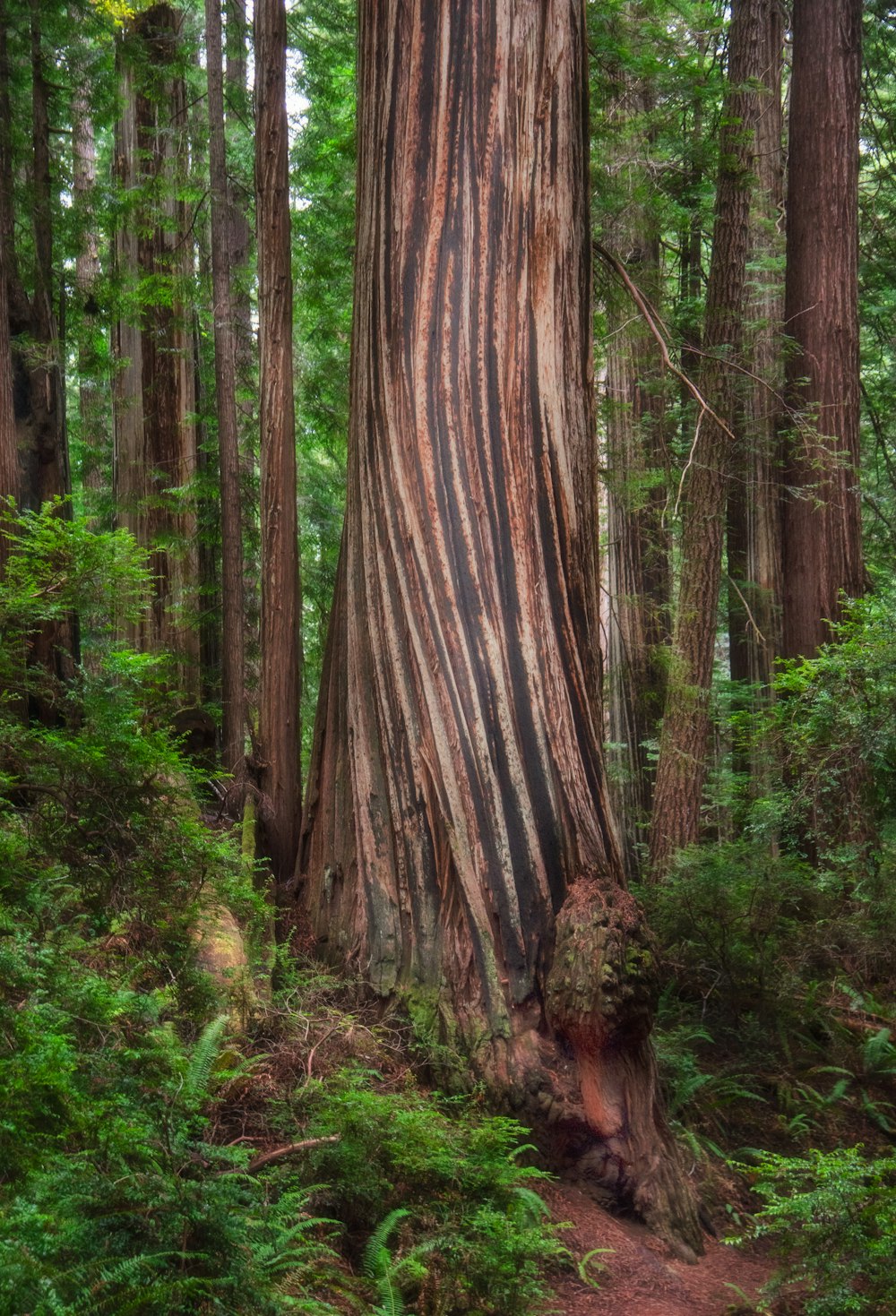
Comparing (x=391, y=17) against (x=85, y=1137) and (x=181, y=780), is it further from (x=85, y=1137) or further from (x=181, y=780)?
(x=85, y=1137)

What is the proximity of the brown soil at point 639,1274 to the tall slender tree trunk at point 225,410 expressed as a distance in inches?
187

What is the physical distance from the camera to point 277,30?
293 inches

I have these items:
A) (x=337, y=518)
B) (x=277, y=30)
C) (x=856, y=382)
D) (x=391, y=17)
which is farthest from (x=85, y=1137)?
(x=337, y=518)

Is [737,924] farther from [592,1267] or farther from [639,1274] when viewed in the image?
[592,1267]

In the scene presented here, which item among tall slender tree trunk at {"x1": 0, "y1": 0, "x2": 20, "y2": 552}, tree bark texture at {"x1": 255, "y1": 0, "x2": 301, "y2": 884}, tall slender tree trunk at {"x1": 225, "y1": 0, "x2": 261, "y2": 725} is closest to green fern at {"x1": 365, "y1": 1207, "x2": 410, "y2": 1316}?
tree bark texture at {"x1": 255, "y1": 0, "x2": 301, "y2": 884}

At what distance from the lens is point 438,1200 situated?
3.52 meters

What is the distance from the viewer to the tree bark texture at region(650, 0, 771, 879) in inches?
371

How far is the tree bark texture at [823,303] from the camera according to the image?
30.7 ft

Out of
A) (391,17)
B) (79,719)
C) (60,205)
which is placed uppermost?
(60,205)

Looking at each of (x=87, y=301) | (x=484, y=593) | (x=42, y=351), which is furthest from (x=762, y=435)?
(x=87, y=301)

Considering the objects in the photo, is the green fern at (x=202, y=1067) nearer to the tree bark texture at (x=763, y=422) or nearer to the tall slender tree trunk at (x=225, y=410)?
the tall slender tree trunk at (x=225, y=410)

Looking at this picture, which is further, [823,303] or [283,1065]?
[823,303]

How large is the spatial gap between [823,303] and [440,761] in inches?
281

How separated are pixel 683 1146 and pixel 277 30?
305 inches
